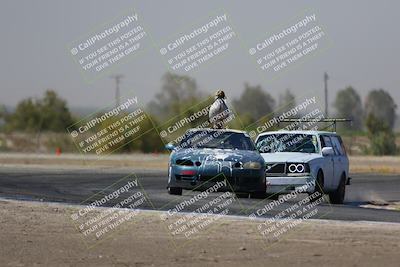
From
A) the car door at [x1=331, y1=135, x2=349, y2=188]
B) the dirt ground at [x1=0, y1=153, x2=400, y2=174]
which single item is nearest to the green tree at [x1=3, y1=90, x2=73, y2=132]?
the dirt ground at [x1=0, y1=153, x2=400, y2=174]

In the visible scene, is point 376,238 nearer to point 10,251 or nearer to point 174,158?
point 10,251

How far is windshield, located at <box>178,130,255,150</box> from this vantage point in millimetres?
22578

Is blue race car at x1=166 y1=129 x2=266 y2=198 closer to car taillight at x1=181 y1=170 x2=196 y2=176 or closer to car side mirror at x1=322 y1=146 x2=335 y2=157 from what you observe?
car taillight at x1=181 y1=170 x2=196 y2=176

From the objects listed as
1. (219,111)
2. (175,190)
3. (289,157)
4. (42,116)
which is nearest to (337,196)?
(289,157)

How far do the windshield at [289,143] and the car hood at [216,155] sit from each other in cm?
212

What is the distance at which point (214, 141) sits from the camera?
22.7m

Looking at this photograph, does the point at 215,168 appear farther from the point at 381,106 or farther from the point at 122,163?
the point at 381,106

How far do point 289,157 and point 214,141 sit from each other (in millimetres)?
1766

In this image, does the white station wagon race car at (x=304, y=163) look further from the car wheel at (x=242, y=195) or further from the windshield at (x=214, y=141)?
the windshield at (x=214, y=141)

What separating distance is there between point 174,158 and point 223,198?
146cm

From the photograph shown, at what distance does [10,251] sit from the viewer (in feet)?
44.3

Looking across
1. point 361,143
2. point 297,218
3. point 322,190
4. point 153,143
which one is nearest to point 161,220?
point 297,218

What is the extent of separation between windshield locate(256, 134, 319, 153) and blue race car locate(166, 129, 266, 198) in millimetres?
1890

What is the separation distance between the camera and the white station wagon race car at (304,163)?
22.8 meters
